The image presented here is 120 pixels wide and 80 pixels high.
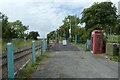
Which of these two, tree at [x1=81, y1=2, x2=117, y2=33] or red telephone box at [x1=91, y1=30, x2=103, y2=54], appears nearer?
red telephone box at [x1=91, y1=30, x2=103, y2=54]

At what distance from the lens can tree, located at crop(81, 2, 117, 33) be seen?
48781 mm

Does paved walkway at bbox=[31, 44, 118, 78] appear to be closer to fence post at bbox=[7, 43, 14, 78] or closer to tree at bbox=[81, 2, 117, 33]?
fence post at bbox=[7, 43, 14, 78]

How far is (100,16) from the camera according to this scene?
162ft

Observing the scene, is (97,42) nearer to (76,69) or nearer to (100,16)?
(76,69)

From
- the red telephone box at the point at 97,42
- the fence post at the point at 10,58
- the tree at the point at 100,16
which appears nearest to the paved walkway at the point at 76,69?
the fence post at the point at 10,58

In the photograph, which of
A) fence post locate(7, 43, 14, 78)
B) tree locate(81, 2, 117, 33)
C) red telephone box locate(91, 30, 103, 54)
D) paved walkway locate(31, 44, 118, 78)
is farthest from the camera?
tree locate(81, 2, 117, 33)

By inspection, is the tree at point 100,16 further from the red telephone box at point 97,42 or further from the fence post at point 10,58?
the fence post at point 10,58

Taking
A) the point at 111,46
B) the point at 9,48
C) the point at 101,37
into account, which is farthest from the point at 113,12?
the point at 9,48

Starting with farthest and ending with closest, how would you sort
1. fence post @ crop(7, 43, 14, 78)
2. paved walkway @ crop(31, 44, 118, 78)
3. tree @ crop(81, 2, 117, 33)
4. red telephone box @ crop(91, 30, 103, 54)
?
tree @ crop(81, 2, 117, 33), red telephone box @ crop(91, 30, 103, 54), paved walkway @ crop(31, 44, 118, 78), fence post @ crop(7, 43, 14, 78)

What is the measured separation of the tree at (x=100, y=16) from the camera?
160 ft

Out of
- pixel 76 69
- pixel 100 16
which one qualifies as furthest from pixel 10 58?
pixel 100 16

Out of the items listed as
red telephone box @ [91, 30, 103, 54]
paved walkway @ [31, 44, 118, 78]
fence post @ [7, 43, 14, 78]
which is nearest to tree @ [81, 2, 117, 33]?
red telephone box @ [91, 30, 103, 54]

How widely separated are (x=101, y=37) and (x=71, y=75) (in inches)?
657

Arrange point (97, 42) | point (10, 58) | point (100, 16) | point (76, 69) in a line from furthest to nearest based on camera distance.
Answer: point (100, 16)
point (97, 42)
point (76, 69)
point (10, 58)
